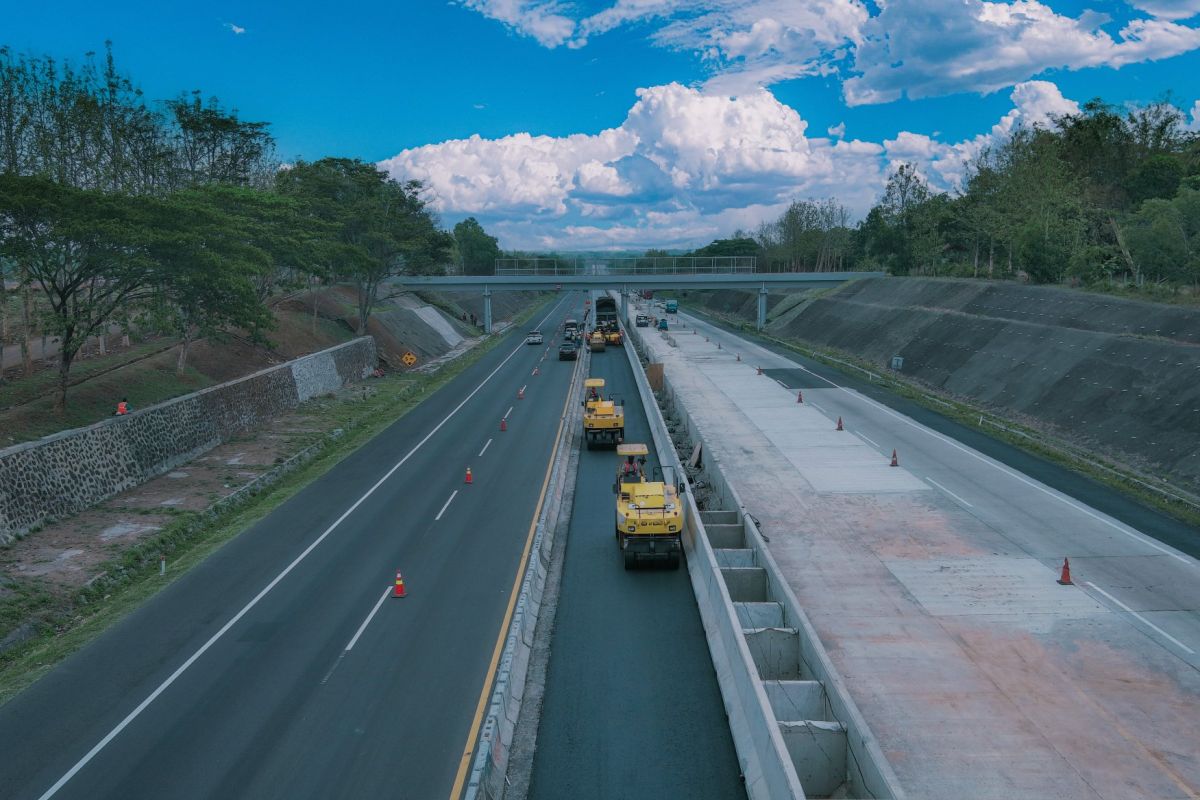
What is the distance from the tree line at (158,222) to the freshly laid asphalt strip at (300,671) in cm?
1326

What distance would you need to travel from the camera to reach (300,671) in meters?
16.7

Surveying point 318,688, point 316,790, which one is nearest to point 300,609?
point 318,688

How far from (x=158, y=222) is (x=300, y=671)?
25328 mm

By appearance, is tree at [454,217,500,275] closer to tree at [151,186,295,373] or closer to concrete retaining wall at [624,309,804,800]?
tree at [151,186,295,373]

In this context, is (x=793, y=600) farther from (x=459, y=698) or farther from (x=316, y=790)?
(x=316, y=790)

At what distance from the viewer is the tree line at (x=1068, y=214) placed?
57.4 meters

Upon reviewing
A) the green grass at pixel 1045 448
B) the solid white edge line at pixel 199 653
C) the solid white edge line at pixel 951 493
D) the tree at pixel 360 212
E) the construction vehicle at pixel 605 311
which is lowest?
the solid white edge line at pixel 199 653

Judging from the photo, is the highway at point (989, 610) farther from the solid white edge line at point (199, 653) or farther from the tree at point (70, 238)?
the tree at point (70, 238)

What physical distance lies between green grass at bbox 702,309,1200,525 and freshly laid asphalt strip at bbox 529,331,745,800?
18.5 m

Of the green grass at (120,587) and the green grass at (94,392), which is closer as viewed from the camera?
the green grass at (120,587)

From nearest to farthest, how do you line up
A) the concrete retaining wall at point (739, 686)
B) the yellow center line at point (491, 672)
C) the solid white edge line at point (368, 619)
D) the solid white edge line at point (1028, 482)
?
the concrete retaining wall at point (739, 686) < the yellow center line at point (491, 672) < the solid white edge line at point (368, 619) < the solid white edge line at point (1028, 482)

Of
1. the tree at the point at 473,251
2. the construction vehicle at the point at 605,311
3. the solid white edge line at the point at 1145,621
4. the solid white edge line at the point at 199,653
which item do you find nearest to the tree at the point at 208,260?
the solid white edge line at the point at 199,653

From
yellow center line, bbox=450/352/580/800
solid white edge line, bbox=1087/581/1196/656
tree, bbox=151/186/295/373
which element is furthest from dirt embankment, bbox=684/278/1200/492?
tree, bbox=151/186/295/373

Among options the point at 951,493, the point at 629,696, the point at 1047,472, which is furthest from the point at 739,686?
the point at 1047,472
